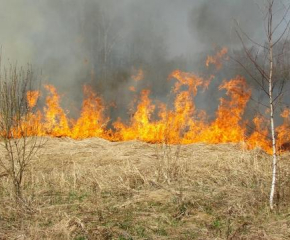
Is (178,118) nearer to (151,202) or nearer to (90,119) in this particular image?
(90,119)

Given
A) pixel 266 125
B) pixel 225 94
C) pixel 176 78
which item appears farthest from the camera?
pixel 176 78

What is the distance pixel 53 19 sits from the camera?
19.9 m

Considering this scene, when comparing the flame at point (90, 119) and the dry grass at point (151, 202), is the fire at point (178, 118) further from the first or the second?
the dry grass at point (151, 202)

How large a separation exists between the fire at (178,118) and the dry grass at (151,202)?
4.80 metres

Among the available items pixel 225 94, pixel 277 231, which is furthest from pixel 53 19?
pixel 277 231

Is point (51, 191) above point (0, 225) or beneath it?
above

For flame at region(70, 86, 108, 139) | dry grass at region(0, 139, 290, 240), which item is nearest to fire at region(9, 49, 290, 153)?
flame at region(70, 86, 108, 139)

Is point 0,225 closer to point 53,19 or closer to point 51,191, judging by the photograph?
point 51,191

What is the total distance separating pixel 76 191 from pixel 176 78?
12478 millimetres

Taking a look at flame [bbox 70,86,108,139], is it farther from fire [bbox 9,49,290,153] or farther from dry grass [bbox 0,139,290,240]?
dry grass [bbox 0,139,290,240]

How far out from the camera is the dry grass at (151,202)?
4473 millimetres

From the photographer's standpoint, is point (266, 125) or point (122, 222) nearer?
point (122, 222)

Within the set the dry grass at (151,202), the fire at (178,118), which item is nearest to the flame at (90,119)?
the fire at (178,118)

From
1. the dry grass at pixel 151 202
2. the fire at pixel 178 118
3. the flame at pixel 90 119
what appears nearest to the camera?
the dry grass at pixel 151 202
